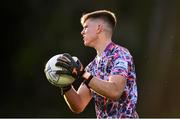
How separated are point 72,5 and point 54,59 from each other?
11.7 metres

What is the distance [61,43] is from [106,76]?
36.5 feet

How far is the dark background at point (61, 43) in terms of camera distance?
17.2 meters

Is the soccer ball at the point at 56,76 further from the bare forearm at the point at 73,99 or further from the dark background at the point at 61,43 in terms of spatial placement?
the dark background at the point at 61,43

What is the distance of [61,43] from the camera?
18.6 meters

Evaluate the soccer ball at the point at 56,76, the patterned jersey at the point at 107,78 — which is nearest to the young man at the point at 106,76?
the patterned jersey at the point at 107,78

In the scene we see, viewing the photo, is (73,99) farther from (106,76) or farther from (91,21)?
(91,21)

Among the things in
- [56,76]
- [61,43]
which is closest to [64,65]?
[56,76]

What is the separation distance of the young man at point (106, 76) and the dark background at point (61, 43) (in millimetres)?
8780

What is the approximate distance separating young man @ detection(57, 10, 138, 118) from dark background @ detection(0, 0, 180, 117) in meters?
8.78

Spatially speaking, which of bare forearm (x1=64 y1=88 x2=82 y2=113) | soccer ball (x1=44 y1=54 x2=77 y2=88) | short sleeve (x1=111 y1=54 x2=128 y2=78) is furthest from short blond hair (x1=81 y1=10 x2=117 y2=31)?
bare forearm (x1=64 y1=88 x2=82 y2=113)
